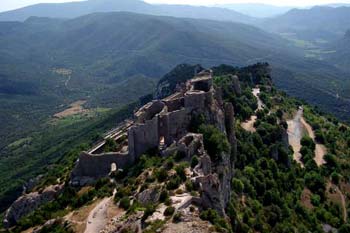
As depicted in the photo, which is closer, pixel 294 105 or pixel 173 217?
pixel 173 217

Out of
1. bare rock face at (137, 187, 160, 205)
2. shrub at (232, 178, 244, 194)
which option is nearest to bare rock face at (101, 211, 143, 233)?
bare rock face at (137, 187, 160, 205)

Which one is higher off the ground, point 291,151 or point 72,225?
point 72,225

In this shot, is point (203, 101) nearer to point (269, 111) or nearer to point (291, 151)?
point (291, 151)

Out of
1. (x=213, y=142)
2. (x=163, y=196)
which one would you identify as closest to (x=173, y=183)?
(x=163, y=196)

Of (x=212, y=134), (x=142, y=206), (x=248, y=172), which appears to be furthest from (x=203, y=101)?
(x=142, y=206)

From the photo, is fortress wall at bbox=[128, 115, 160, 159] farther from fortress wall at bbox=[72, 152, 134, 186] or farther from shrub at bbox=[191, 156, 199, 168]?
shrub at bbox=[191, 156, 199, 168]

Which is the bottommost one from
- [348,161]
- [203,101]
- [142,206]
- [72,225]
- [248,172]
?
[348,161]

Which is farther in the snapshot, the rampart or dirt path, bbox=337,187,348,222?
dirt path, bbox=337,187,348,222
